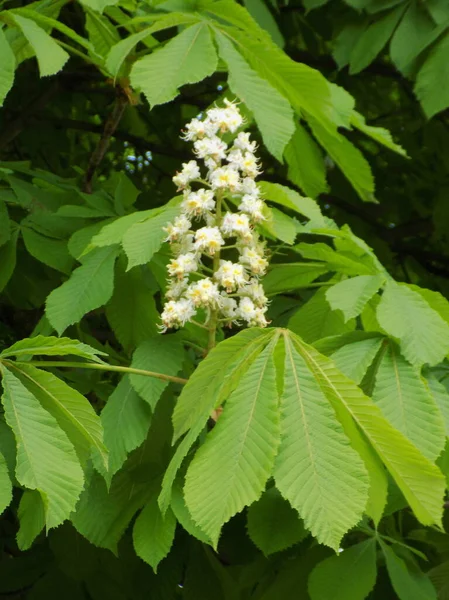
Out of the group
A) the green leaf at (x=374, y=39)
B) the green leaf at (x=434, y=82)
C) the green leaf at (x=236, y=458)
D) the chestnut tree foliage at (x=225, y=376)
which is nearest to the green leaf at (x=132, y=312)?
the chestnut tree foliage at (x=225, y=376)

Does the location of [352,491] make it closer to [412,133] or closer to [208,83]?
[208,83]

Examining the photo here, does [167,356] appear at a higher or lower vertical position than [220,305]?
lower

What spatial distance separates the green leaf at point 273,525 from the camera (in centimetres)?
151

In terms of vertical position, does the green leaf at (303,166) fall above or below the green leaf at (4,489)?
above

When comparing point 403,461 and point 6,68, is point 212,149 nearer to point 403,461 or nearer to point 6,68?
point 6,68

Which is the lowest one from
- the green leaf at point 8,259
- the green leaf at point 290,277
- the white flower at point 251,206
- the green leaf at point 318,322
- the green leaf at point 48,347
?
the green leaf at point 8,259

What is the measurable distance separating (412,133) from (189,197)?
245 centimetres

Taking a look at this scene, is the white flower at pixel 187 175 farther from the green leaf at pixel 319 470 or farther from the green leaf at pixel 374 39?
the green leaf at pixel 374 39

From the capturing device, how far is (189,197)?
1442 mm

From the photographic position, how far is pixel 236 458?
3.59ft

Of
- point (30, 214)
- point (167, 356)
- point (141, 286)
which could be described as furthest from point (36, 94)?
point (167, 356)

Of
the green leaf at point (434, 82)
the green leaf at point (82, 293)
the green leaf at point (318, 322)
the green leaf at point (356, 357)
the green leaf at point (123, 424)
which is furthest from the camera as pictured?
the green leaf at point (434, 82)

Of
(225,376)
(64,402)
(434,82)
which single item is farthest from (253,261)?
(434,82)

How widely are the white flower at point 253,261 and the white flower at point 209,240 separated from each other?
5 centimetres
